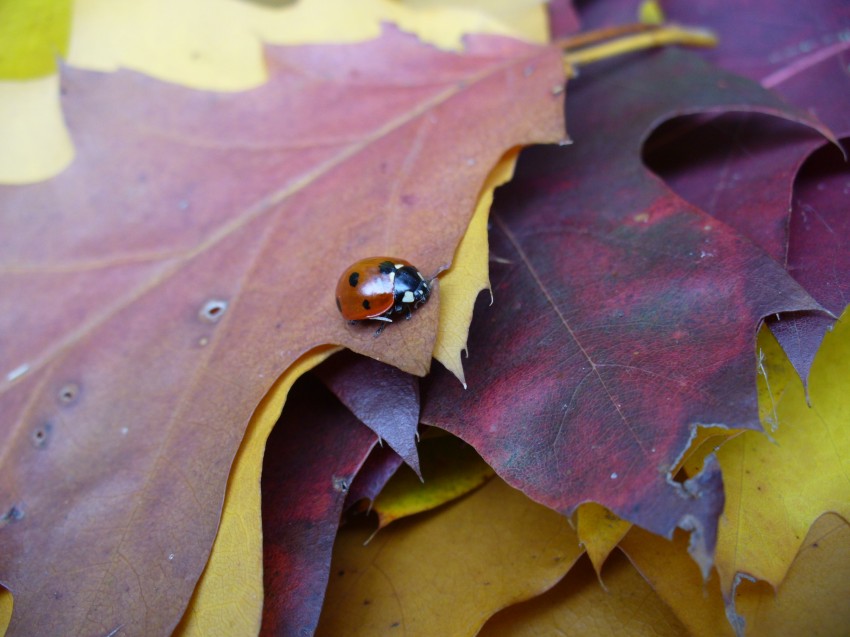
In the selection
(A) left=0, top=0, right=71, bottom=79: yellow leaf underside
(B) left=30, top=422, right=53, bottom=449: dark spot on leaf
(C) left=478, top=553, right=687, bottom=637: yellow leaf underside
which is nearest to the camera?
(C) left=478, top=553, right=687, bottom=637: yellow leaf underside

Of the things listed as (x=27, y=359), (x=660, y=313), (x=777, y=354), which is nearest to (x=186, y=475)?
(x=27, y=359)

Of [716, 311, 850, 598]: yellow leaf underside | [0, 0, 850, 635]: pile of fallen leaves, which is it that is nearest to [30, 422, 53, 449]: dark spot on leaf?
[0, 0, 850, 635]: pile of fallen leaves

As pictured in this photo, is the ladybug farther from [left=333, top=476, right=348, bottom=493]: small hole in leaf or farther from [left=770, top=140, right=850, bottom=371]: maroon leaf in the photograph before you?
[left=770, top=140, right=850, bottom=371]: maroon leaf

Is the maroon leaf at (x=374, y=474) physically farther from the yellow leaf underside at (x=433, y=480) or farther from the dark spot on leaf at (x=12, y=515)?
the dark spot on leaf at (x=12, y=515)

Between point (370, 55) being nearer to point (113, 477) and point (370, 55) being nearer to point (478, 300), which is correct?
point (478, 300)

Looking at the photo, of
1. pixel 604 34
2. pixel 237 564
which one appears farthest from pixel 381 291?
pixel 604 34
